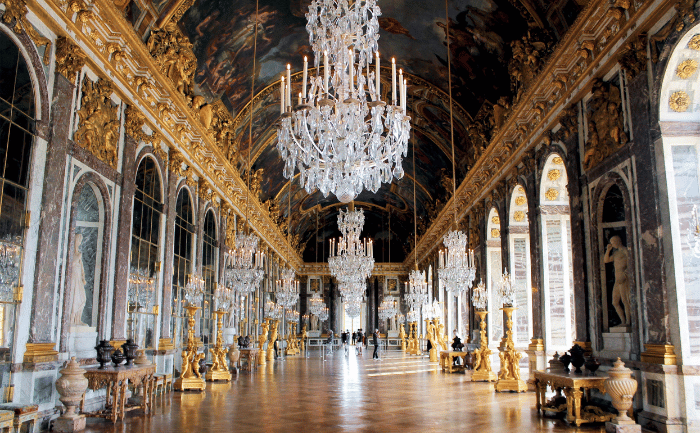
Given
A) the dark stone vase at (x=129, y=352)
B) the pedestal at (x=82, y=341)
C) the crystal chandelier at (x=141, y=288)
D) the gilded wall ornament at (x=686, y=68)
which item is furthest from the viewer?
the crystal chandelier at (x=141, y=288)

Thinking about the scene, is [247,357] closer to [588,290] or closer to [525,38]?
[588,290]

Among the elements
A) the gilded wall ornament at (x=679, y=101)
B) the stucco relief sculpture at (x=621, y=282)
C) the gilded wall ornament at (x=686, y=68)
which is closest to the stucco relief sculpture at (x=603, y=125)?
the gilded wall ornament at (x=679, y=101)

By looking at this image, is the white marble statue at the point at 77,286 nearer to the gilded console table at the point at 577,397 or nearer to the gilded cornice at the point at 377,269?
the gilded console table at the point at 577,397

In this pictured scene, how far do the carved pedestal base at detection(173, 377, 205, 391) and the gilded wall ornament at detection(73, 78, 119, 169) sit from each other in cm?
453

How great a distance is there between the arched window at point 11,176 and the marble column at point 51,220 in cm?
33

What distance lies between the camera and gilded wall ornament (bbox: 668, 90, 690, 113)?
718cm

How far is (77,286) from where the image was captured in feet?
27.5

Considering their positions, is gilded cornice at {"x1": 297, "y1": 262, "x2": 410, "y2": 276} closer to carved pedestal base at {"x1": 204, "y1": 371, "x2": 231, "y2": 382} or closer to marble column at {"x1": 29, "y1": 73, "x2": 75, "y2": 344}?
carved pedestal base at {"x1": 204, "y1": 371, "x2": 231, "y2": 382}

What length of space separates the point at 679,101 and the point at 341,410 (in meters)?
6.39

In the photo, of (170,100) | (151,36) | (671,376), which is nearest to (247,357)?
(170,100)

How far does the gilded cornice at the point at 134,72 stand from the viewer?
7.87m

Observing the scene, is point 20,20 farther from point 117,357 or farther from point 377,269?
point 377,269

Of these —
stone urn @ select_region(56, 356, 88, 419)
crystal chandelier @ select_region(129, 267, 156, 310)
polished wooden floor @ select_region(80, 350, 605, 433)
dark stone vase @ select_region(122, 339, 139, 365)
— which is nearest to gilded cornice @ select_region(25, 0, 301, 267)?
crystal chandelier @ select_region(129, 267, 156, 310)

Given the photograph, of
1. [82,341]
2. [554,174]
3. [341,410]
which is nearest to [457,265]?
[554,174]
